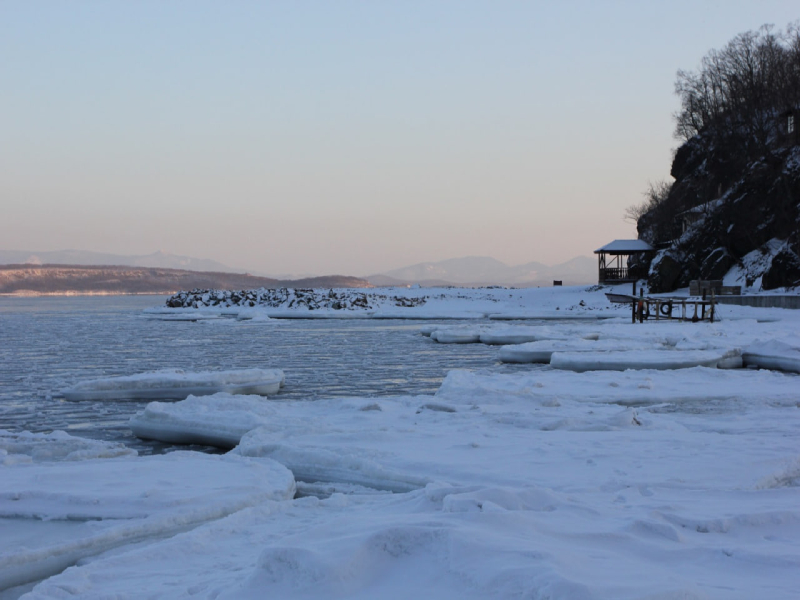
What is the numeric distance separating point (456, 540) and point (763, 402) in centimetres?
861

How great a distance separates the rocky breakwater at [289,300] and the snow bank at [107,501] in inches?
1786

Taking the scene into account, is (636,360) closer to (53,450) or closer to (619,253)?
(53,450)

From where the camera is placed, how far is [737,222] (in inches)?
1661

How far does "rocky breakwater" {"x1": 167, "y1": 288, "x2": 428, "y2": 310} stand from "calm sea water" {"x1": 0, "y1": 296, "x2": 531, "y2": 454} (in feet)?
69.0

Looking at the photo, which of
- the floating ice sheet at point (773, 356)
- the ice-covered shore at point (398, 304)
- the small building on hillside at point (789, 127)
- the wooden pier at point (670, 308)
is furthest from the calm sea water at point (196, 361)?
the small building on hillside at point (789, 127)

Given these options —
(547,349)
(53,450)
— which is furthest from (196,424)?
(547,349)

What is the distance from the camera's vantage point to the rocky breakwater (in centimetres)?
5414

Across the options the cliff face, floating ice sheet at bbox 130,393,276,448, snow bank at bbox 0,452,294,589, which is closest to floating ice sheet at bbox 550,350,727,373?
floating ice sheet at bbox 130,393,276,448

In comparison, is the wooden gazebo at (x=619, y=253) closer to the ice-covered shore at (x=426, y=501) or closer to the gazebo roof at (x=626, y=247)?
the gazebo roof at (x=626, y=247)

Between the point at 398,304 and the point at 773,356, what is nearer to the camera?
the point at 773,356

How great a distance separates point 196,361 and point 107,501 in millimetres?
13797

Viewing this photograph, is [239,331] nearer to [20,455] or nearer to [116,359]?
[116,359]

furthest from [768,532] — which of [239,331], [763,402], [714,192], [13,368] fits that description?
[714,192]

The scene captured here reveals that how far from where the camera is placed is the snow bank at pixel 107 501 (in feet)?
16.1
